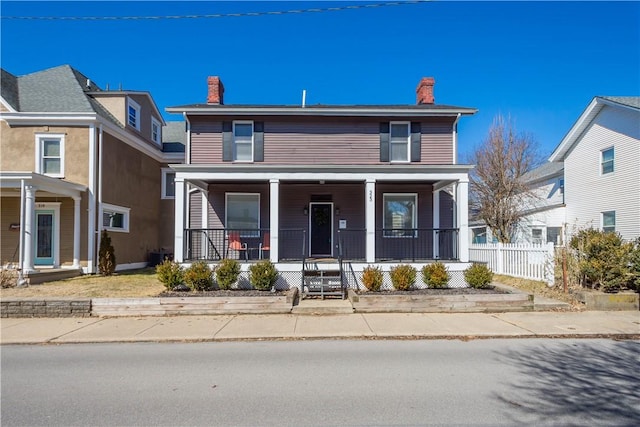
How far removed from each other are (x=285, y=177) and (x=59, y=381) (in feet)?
28.0

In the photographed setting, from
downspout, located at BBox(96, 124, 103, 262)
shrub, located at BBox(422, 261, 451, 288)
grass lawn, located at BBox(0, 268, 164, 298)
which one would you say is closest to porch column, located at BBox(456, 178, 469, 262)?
shrub, located at BBox(422, 261, 451, 288)

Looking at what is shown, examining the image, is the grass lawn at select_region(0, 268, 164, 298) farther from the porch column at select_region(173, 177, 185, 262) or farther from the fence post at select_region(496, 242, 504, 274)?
the fence post at select_region(496, 242, 504, 274)

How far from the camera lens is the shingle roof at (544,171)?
26197mm

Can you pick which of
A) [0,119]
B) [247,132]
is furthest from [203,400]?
[0,119]

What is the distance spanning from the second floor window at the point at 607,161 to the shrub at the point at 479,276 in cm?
1263

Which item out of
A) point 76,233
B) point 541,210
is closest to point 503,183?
point 541,210

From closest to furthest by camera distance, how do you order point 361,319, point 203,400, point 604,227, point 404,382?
point 203,400
point 404,382
point 361,319
point 604,227

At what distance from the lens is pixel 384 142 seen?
14812 mm

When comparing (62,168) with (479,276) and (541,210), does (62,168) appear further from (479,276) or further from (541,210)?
(541,210)

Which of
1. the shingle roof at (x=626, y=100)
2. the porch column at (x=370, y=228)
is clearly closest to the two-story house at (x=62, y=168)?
the porch column at (x=370, y=228)

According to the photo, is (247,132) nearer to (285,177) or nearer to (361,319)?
(285,177)

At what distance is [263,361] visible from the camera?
5.89 m

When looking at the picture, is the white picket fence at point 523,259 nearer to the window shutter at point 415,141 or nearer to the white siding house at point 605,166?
the white siding house at point 605,166

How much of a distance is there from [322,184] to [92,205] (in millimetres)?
9047
